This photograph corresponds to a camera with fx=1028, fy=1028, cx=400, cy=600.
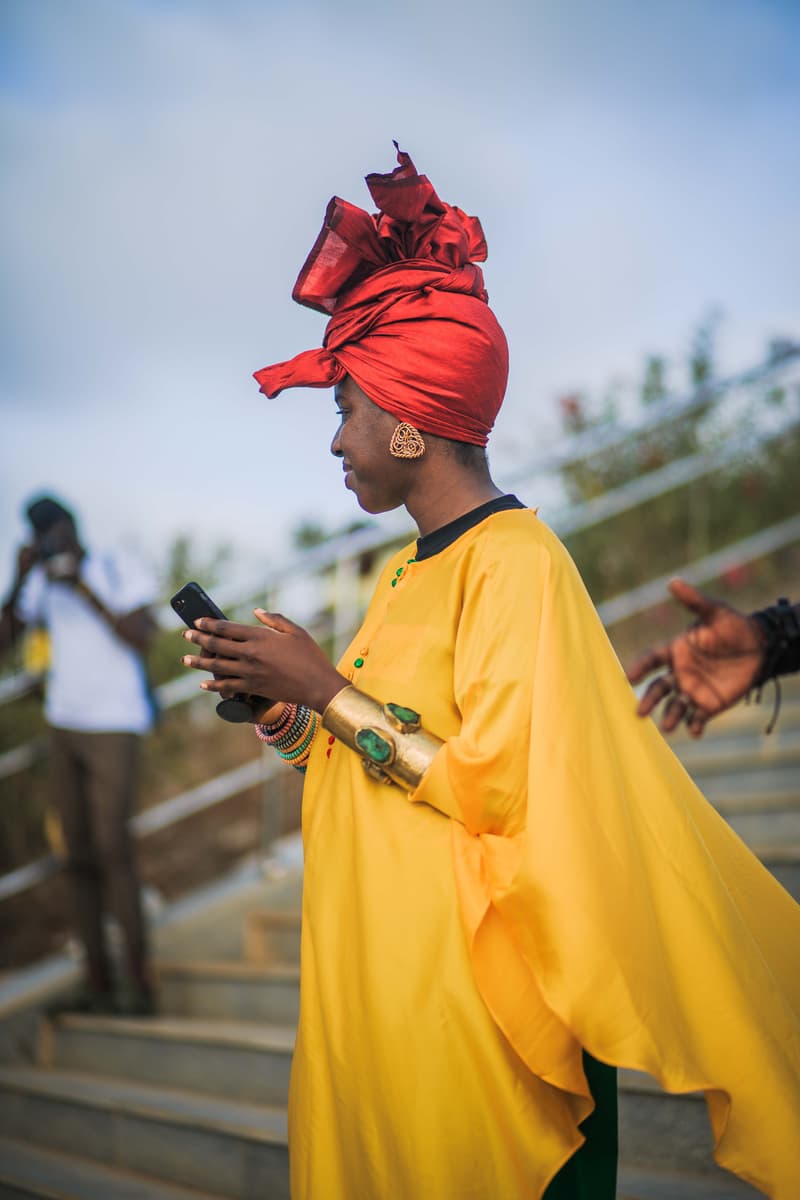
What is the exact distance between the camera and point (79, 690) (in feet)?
12.2

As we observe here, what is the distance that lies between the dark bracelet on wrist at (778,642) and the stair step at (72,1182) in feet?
8.01

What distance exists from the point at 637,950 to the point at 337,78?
11.7 ft

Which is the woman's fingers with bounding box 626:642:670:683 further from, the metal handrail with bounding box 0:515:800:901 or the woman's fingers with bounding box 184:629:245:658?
the metal handrail with bounding box 0:515:800:901

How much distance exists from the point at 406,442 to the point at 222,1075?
2473mm

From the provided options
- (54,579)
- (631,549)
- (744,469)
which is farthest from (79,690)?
(744,469)

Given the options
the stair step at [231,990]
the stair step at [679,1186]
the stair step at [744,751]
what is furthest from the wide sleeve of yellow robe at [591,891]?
the stair step at [744,751]

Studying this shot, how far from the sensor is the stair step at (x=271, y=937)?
3936 millimetres

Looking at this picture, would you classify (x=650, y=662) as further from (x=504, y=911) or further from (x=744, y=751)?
(x=744, y=751)

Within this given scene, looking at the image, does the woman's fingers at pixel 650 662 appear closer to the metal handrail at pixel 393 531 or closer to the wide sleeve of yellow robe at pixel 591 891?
the wide sleeve of yellow robe at pixel 591 891

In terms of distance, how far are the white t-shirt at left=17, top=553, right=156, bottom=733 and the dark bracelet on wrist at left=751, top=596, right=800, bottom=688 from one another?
292cm

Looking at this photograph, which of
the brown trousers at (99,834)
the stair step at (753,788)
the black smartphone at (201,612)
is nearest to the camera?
the black smartphone at (201,612)

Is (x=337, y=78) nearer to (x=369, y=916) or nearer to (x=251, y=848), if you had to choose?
(x=369, y=916)

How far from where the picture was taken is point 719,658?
1200 millimetres

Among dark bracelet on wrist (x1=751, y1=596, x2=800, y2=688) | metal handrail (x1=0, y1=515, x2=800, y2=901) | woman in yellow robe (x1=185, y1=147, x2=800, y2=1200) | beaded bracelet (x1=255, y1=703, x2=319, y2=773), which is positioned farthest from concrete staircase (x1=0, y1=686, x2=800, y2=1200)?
dark bracelet on wrist (x1=751, y1=596, x2=800, y2=688)
